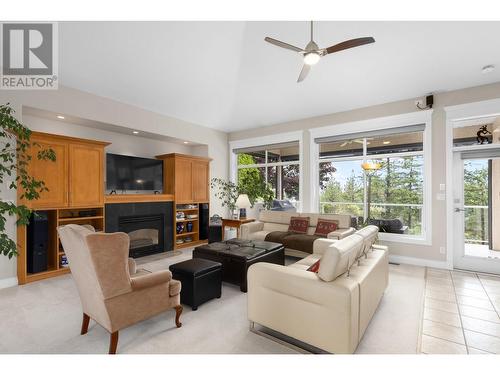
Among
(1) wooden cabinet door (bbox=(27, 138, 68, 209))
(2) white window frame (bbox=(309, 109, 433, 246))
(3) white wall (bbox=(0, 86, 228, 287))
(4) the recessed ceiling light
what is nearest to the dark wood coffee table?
(1) wooden cabinet door (bbox=(27, 138, 68, 209))

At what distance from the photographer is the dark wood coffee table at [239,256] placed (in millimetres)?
3248

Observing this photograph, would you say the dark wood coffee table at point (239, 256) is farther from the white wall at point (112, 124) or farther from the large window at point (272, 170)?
the white wall at point (112, 124)

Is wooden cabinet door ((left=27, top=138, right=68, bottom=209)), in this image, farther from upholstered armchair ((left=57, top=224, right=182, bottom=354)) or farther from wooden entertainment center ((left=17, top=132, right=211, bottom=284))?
upholstered armchair ((left=57, top=224, right=182, bottom=354))

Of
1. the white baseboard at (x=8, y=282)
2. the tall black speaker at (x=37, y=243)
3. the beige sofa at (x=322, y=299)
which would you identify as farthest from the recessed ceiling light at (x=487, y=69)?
the white baseboard at (x=8, y=282)

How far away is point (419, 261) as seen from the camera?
4.41 metres

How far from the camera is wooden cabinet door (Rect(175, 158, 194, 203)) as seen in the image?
18.2 ft

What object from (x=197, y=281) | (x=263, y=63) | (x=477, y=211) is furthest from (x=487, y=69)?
(x=197, y=281)

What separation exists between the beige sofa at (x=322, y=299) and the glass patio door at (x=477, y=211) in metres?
3.04

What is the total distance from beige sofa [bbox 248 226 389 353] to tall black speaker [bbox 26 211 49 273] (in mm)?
3347

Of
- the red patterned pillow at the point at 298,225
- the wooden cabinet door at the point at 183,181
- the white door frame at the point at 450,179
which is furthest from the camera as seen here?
the wooden cabinet door at the point at 183,181

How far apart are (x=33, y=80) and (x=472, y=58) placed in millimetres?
6258

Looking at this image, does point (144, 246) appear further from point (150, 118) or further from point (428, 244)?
point (428, 244)

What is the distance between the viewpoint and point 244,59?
13.9 feet
